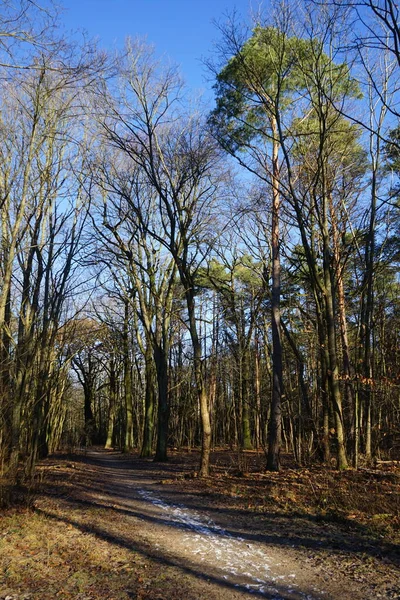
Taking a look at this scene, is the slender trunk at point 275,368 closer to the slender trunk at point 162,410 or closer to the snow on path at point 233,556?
the snow on path at point 233,556

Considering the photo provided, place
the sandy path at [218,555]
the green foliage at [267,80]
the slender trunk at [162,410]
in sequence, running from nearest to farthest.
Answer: the sandy path at [218,555]
the green foliage at [267,80]
the slender trunk at [162,410]

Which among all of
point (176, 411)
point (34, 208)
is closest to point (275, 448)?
point (34, 208)

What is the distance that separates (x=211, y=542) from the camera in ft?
18.7

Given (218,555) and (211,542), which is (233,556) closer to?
Result: (218,555)

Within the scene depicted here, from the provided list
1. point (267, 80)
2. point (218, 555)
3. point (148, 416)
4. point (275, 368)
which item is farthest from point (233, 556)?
point (148, 416)

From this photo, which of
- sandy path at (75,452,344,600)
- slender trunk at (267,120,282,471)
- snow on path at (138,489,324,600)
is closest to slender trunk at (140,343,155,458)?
slender trunk at (267,120,282,471)

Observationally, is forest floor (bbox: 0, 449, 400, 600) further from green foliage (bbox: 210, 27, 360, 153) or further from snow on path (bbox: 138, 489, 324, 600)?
green foliage (bbox: 210, 27, 360, 153)

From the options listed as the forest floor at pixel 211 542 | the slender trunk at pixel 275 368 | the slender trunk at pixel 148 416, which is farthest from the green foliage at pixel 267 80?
the slender trunk at pixel 148 416

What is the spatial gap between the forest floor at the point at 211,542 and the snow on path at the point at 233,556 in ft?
0.04

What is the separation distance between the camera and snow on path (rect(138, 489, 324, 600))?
4219mm

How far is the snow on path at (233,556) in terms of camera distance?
4.22 m

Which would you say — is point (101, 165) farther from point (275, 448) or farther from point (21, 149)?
point (275, 448)

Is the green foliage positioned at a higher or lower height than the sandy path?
higher

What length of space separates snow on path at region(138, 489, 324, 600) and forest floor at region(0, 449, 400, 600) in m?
0.01
